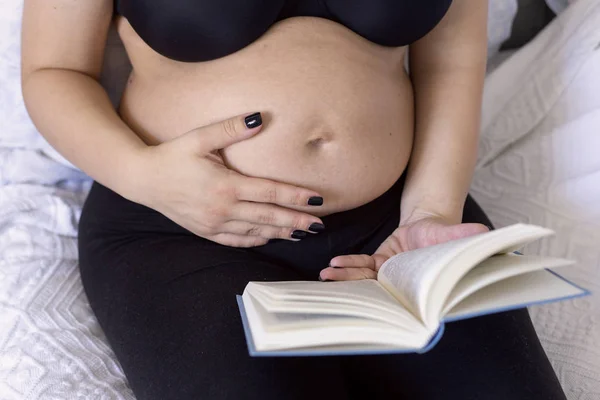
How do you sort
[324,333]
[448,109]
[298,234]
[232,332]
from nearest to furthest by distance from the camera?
[324,333] → [232,332] → [298,234] → [448,109]

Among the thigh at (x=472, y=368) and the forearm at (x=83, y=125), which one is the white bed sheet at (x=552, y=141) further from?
the forearm at (x=83, y=125)

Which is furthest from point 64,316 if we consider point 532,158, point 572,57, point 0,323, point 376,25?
point 572,57

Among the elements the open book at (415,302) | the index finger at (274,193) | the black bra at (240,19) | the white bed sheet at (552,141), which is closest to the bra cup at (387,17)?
the black bra at (240,19)

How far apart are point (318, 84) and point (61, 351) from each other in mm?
421

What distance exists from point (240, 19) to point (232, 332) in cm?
34

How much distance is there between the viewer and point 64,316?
829mm

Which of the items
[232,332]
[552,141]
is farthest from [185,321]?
[552,141]

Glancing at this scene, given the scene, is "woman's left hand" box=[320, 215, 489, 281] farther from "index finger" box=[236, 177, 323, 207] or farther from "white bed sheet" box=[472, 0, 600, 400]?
"white bed sheet" box=[472, 0, 600, 400]

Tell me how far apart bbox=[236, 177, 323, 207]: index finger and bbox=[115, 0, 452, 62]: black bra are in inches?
6.2

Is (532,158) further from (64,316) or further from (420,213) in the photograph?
(64,316)

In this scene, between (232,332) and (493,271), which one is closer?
(493,271)

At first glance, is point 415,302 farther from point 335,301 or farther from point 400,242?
point 400,242

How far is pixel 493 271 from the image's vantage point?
1.86 ft

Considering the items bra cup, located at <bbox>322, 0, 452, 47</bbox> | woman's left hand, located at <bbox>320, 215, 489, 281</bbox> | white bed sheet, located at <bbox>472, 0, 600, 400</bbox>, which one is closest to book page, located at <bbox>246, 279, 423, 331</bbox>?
woman's left hand, located at <bbox>320, 215, 489, 281</bbox>
